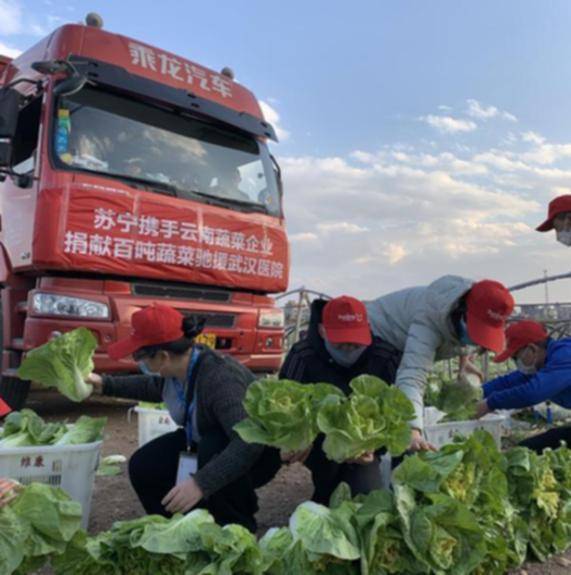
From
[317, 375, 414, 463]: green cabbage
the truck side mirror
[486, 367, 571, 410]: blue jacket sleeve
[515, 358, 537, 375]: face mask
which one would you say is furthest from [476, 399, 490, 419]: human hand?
the truck side mirror

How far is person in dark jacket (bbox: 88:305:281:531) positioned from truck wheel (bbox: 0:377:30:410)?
8.43ft

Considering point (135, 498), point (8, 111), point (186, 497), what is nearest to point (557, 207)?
point (186, 497)

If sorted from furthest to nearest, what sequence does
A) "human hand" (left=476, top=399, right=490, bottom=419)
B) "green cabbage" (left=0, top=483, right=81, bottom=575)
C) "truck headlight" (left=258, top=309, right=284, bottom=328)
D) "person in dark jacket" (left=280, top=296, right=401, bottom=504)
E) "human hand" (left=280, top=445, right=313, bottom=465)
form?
"truck headlight" (left=258, top=309, right=284, bottom=328)
"human hand" (left=476, top=399, right=490, bottom=419)
"person in dark jacket" (left=280, top=296, right=401, bottom=504)
"human hand" (left=280, top=445, right=313, bottom=465)
"green cabbage" (left=0, top=483, right=81, bottom=575)

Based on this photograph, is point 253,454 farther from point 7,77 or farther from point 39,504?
point 7,77

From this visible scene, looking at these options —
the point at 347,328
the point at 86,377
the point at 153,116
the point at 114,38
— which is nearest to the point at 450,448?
the point at 347,328

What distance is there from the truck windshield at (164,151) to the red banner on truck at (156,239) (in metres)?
0.20

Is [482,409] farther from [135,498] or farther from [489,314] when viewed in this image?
[135,498]

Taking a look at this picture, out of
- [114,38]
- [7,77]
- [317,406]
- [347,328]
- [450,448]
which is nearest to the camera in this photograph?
[317,406]

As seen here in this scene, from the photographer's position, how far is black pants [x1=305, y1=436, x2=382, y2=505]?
284 centimetres

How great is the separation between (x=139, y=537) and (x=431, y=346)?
1660 millimetres

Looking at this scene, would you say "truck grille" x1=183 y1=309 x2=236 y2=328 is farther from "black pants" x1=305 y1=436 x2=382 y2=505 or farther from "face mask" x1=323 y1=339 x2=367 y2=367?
"black pants" x1=305 y1=436 x2=382 y2=505

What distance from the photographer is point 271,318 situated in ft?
19.1

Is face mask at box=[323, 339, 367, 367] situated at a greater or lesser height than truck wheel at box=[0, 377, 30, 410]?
greater

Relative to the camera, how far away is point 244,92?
6.03 m
